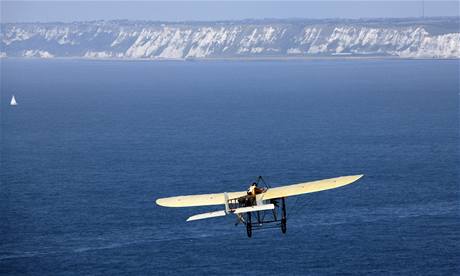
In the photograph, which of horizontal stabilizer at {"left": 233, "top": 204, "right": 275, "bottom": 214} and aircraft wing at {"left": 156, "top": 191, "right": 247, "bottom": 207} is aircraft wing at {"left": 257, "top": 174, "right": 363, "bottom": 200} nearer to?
horizontal stabilizer at {"left": 233, "top": 204, "right": 275, "bottom": 214}

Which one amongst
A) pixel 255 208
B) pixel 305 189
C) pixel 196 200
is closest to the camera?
pixel 255 208

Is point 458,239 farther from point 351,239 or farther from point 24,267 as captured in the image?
point 24,267

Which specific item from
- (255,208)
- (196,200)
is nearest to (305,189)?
(255,208)

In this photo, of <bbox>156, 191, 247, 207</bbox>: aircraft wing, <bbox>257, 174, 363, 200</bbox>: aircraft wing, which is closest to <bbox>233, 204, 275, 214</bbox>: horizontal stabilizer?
<bbox>257, 174, 363, 200</bbox>: aircraft wing

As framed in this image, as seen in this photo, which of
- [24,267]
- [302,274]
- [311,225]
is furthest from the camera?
[311,225]

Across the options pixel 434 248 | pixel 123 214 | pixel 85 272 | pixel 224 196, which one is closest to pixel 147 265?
pixel 85 272

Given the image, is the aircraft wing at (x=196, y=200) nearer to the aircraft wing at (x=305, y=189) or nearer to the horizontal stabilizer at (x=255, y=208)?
the aircraft wing at (x=305, y=189)

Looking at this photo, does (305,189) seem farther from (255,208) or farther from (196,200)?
(196,200)

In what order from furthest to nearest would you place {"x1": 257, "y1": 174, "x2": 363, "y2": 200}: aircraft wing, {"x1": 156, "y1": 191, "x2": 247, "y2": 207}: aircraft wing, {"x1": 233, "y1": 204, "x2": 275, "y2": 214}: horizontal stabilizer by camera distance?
{"x1": 156, "y1": 191, "x2": 247, "y2": 207}: aircraft wing → {"x1": 257, "y1": 174, "x2": 363, "y2": 200}: aircraft wing → {"x1": 233, "y1": 204, "x2": 275, "y2": 214}: horizontal stabilizer

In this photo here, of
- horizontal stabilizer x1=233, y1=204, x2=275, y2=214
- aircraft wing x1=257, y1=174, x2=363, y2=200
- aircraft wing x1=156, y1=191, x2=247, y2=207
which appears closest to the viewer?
horizontal stabilizer x1=233, y1=204, x2=275, y2=214

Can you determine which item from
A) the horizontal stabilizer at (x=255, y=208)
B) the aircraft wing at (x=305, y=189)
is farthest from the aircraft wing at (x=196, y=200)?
the horizontal stabilizer at (x=255, y=208)

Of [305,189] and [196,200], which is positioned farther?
[196,200]
